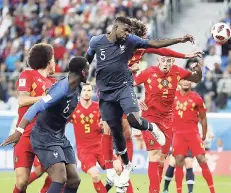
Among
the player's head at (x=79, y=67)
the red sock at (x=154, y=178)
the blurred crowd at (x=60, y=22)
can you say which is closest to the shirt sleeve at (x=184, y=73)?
the red sock at (x=154, y=178)

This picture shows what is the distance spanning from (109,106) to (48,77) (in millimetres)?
1015

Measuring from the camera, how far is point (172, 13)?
2992 cm

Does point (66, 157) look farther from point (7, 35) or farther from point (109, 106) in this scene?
point (7, 35)

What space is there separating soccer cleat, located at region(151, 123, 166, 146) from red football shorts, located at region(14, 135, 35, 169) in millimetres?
2063

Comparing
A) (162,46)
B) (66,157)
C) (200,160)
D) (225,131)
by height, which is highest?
(162,46)

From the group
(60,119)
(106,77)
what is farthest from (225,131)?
(60,119)

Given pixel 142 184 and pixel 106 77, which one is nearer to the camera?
pixel 106 77

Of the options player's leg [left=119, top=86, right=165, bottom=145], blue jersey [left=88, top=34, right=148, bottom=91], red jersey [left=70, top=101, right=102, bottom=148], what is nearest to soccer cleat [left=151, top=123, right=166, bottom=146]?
player's leg [left=119, top=86, right=165, bottom=145]

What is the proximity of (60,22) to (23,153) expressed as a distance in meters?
16.4

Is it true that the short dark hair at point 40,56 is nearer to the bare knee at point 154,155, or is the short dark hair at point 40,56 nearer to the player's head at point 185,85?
the bare knee at point 154,155

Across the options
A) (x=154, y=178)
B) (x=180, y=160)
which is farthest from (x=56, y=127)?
(x=180, y=160)

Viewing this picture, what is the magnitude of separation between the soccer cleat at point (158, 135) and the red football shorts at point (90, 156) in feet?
6.94

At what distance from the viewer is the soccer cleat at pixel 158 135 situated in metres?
14.2

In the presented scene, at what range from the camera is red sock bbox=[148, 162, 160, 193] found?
579 inches
